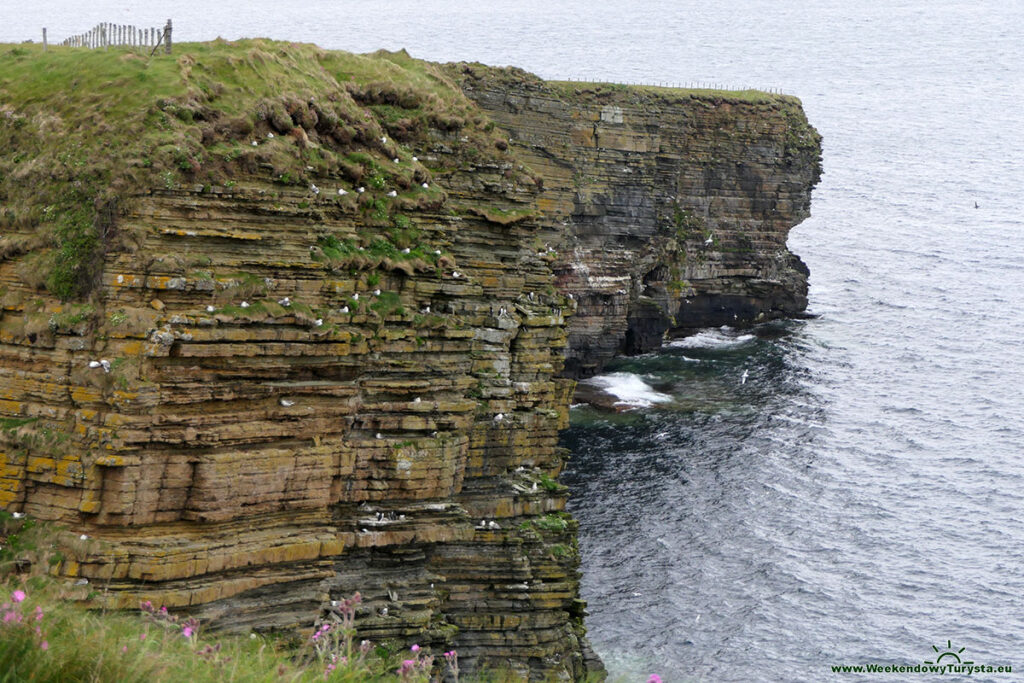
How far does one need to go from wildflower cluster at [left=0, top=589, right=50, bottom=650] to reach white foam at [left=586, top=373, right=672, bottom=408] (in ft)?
250

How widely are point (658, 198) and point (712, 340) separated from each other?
14354 mm

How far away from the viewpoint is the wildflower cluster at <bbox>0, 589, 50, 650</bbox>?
45.4 ft

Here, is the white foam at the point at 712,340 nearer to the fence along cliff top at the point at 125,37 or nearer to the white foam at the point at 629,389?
the white foam at the point at 629,389

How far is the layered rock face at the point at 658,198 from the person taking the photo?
312ft

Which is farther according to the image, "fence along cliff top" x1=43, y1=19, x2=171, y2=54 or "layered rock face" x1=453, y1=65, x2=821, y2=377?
"layered rock face" x1=453, y1=65, x2=821, y2=377

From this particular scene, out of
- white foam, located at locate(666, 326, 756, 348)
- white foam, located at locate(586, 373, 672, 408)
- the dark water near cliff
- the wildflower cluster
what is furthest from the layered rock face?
the wildflower cluster

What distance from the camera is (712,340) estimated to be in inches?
4333

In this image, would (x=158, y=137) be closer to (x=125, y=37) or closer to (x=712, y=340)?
(x=125, y=37)

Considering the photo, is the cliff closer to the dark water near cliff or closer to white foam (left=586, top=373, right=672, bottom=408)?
the dark water near cliff

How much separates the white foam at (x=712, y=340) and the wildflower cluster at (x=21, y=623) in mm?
95995

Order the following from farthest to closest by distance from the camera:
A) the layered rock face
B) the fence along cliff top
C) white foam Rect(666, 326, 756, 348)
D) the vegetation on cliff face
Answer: white foam Rect(666, 326, 756, 348) < the layered rock face < the fence along cliff top < the vegetation on cliff face

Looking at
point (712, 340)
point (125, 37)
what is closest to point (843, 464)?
point (712, 340)

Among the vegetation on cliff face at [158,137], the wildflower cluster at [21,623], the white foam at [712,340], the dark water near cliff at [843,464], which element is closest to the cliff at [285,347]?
the vegetation on cliff face at [158,137]

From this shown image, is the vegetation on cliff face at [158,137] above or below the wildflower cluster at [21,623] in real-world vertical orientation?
above
